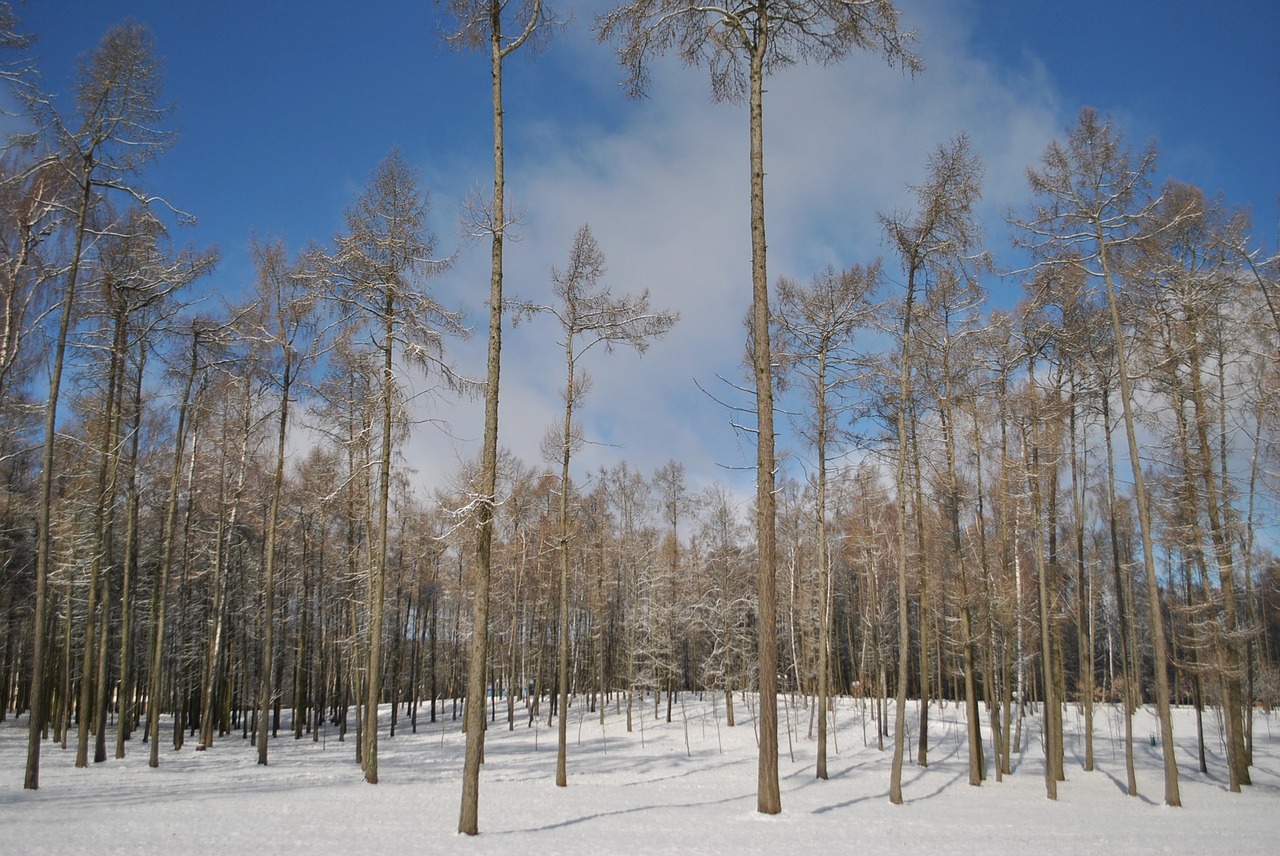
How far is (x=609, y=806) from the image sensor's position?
13.4 metres

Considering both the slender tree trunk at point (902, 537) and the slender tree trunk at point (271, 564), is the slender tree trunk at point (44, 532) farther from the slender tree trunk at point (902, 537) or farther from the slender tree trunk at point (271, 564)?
the slender tree trunk at point (902, 537)

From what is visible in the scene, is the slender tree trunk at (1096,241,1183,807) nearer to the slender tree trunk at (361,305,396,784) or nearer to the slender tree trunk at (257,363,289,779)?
the slender tree trunk at (361,305,396,784)

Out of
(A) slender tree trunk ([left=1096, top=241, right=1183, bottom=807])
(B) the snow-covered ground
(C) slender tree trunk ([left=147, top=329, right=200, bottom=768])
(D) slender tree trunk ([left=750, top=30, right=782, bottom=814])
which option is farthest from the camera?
(C) slender tree trunk ([left=147, top=329, right=200, bottom=768])

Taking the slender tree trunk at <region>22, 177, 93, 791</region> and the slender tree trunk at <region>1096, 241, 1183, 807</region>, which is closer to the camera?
the slender tree trunk at <region>22, 177, 93, 791</region>

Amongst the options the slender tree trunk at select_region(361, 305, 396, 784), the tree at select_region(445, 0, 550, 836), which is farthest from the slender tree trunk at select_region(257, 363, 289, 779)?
the tree at select_region(445, 0, 550, 836)

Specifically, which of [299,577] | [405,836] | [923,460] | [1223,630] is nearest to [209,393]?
[299,577]

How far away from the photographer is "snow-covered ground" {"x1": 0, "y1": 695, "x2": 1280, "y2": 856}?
907 cm

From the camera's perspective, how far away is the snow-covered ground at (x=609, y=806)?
29.8 feet

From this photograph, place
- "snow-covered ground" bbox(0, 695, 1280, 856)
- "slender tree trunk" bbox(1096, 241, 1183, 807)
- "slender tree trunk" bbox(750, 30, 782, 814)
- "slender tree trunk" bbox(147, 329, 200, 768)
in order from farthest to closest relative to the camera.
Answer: "slender tree trunk" bbox(147, 329, 200, 768), "slender tree trunk" bbox(1096, 241, 1183, 807), "slender tree trunk" bbox(750, 30, 782, 814), "snow-covered ground" bbox(0, 695, 1280, 856)

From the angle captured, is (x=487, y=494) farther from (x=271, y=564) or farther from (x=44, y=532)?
(x=271, y=564)

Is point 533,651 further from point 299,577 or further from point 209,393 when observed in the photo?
point 209,393

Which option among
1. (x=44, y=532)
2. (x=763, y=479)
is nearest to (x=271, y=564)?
(x=44, y=532)

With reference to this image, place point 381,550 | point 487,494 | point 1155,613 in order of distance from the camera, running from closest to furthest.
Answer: point 487,494
point 1155,613
point 381,550

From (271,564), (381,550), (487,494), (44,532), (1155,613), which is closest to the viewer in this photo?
(487,494)
